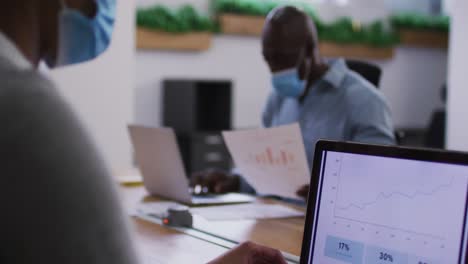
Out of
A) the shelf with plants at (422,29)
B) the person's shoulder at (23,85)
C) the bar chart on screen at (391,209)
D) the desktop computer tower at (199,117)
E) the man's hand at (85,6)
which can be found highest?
the shelf with plants at (422,29)

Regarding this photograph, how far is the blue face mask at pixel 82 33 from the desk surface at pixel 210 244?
0.49 metres

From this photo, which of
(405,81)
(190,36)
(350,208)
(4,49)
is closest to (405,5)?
(405,81)

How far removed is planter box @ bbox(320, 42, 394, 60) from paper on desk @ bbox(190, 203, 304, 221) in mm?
3981

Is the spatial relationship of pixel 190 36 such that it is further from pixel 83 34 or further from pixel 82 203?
pixel 82 203

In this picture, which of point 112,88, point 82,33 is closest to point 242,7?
point 112,88

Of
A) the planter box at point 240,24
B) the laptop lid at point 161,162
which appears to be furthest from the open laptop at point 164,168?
the planter box at point 240,24

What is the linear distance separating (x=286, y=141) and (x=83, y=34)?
104 cm

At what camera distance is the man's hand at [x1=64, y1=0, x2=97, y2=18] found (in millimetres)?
934

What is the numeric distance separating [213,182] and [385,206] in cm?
137

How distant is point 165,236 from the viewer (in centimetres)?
179

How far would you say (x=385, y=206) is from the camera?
1144 millimetres

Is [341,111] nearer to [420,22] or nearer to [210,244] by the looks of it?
[210,244]

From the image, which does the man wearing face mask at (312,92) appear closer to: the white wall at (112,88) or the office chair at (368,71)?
the office chair at (368,71)

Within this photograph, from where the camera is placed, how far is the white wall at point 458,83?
4590mm
